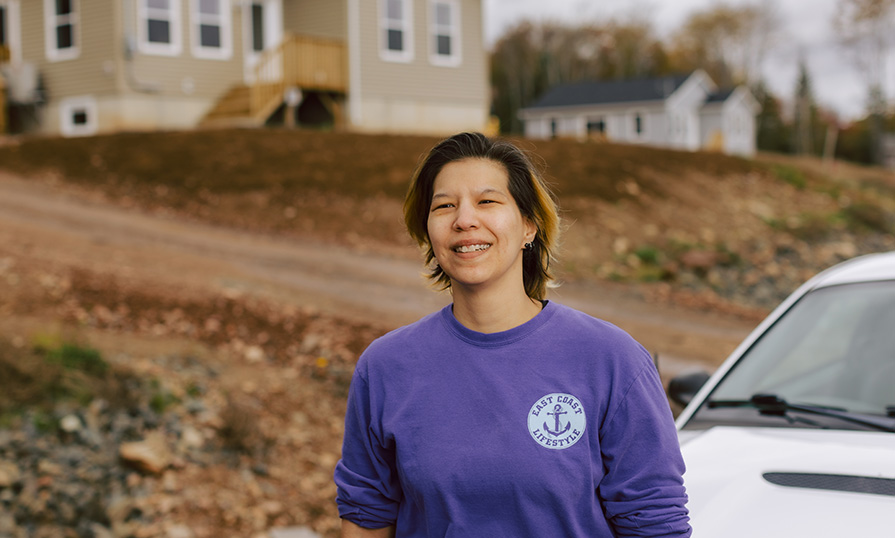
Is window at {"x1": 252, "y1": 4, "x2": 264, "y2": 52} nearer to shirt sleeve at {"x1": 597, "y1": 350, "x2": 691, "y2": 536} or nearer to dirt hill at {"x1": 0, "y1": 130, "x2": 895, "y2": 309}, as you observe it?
dirt hill at {"x1": 0, "y1": 130, "x2": 895, "y2": 309}

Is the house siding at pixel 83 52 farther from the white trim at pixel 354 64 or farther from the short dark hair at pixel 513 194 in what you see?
the short dark hair at pixel 513 194

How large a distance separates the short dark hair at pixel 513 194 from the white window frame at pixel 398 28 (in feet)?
73.2

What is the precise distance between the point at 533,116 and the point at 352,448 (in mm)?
51162

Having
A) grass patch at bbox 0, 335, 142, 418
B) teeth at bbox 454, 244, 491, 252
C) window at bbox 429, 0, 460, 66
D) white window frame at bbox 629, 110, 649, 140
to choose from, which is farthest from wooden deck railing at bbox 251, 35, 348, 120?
white window frame at bbox 629, 110, 649, 140

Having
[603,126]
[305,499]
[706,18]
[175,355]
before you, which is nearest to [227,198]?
[175,355]


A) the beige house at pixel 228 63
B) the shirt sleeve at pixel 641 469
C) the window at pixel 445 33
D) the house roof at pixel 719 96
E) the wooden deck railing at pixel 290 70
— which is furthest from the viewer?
the house roof at pixel 719 96

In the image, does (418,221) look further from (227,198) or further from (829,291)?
(227,198)

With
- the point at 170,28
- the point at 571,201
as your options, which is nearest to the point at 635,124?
the point at 170,28

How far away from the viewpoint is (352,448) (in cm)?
208

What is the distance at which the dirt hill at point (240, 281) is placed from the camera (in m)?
6.04

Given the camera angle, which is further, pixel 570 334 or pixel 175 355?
pixel 175 355

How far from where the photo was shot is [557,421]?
6.11 feet

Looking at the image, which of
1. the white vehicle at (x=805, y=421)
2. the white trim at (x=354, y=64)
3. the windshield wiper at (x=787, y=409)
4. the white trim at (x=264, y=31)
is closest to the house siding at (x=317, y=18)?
the white trim at (x=354, y=64)

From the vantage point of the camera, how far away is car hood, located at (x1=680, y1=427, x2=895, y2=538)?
7.37 feet
